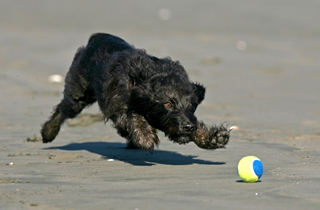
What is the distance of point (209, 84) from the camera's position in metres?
16.8

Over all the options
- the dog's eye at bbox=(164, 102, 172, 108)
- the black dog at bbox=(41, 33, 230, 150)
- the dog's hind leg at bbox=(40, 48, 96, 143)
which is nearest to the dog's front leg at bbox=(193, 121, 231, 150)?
the black dog at bbox=(41, 33, 230, 150)

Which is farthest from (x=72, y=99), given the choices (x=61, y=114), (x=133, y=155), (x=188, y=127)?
(x=188, y=127)

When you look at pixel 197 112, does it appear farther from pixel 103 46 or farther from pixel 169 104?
pixel 169 104

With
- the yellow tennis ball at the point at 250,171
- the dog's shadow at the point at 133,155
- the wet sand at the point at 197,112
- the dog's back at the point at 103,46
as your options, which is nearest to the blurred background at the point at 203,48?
the wet sand at the point at 197,112

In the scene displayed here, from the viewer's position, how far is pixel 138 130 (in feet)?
23.0

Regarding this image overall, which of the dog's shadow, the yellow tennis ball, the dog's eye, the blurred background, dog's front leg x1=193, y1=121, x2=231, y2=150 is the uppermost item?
the blurred background

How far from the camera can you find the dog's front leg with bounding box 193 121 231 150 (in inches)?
280

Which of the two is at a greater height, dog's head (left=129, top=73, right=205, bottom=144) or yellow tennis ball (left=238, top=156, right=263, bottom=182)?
dog's head (left=129, top=73, right=205, bottom=144)

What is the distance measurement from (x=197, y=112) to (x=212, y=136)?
643 centimetres

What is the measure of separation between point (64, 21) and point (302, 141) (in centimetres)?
1715

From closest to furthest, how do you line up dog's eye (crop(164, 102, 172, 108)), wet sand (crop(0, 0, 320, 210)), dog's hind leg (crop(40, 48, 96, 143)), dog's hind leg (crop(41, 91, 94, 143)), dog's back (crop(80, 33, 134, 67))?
wet sand (crop(0, 0, 320, 210)) < dog's eye (crop(164, 102, 172, 108)) < dog's back (crop(80, 33, 134, 67)) < dog's hind leg (crop(40, 48, 96, 143)) < dog's hind leg (crop(41, 91, 94, 143))

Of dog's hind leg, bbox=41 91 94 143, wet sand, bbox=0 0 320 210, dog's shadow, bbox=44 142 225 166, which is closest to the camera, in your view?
wet sand, bbox=0 0 320 210

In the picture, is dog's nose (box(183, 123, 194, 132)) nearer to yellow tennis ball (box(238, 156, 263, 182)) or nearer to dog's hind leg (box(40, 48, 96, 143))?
yellow tennis ball (box(238, 156, 263, 182))

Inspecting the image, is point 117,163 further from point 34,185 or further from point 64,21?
point 64,21
